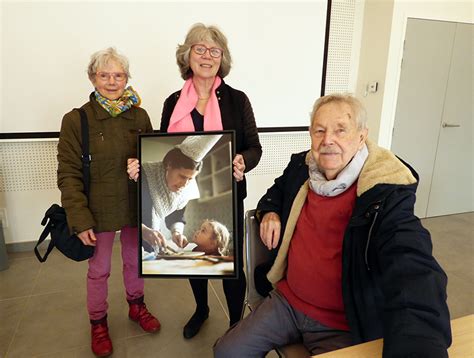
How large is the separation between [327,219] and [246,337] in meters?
0.59

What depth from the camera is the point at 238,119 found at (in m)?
1.89

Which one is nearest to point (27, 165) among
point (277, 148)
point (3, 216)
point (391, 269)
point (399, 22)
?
point (3, 216)

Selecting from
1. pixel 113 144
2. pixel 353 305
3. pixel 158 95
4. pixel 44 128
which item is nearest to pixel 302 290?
pixel 353 305

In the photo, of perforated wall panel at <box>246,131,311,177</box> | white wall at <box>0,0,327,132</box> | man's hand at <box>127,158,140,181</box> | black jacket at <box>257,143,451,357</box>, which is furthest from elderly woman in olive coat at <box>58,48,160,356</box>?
perforated wall panel at <box>246,131,311,177</box>

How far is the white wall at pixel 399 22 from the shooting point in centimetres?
369

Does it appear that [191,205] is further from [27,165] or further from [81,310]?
[27,165]

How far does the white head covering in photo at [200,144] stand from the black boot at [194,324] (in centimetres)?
117

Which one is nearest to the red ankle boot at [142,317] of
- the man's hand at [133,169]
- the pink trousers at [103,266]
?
the pink trousers at [103,266]

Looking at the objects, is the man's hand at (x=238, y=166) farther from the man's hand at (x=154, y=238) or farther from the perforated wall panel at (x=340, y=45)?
the perforated wall panel at (x=340, y=45)

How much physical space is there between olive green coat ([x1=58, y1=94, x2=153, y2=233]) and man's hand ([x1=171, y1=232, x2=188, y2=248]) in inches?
14.3

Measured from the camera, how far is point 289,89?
378 cm

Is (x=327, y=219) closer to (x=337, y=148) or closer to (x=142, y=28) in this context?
(x=337, y=148)

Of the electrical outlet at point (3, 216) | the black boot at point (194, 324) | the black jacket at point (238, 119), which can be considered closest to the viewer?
the black jacket at point (238, 119)

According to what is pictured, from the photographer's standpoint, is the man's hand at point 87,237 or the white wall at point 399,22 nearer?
the man's hand at point 87,237
